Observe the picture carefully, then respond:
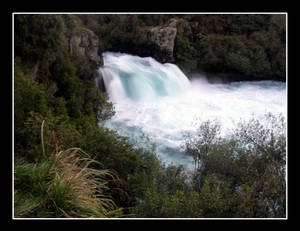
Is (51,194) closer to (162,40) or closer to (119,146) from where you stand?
(119,146)

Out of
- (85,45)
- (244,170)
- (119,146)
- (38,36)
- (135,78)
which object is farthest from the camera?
(135,78)

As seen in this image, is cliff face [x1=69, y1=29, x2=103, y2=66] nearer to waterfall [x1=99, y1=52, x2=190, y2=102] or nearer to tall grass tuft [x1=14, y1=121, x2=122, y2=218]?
waterfall [x1=99, y1=52, x2=190, y2=102]

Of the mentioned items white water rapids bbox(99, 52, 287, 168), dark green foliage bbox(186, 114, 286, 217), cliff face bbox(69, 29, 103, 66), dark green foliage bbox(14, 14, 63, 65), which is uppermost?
cliff face bbox(69, 29, 103, 66)

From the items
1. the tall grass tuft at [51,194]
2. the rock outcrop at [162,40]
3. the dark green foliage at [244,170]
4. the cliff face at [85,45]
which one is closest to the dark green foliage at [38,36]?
the cliff face at [85,45]

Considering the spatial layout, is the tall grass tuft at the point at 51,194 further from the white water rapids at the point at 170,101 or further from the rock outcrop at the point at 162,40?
the rock outcrop at the point at 162,40

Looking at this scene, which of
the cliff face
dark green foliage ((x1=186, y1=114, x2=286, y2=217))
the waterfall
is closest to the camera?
dark green foliage ((x1=186, y1=114, x2=286, y2=217))

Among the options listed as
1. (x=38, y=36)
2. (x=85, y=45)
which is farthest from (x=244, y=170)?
(x=85, y=45)

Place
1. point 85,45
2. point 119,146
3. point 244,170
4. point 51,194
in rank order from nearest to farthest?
point 51,194
point 244,170
point 119,146
point 85,45

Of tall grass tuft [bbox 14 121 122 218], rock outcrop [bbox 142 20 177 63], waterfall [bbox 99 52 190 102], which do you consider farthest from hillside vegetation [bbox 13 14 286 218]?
waterfall [bbox 99 52 190 102]
